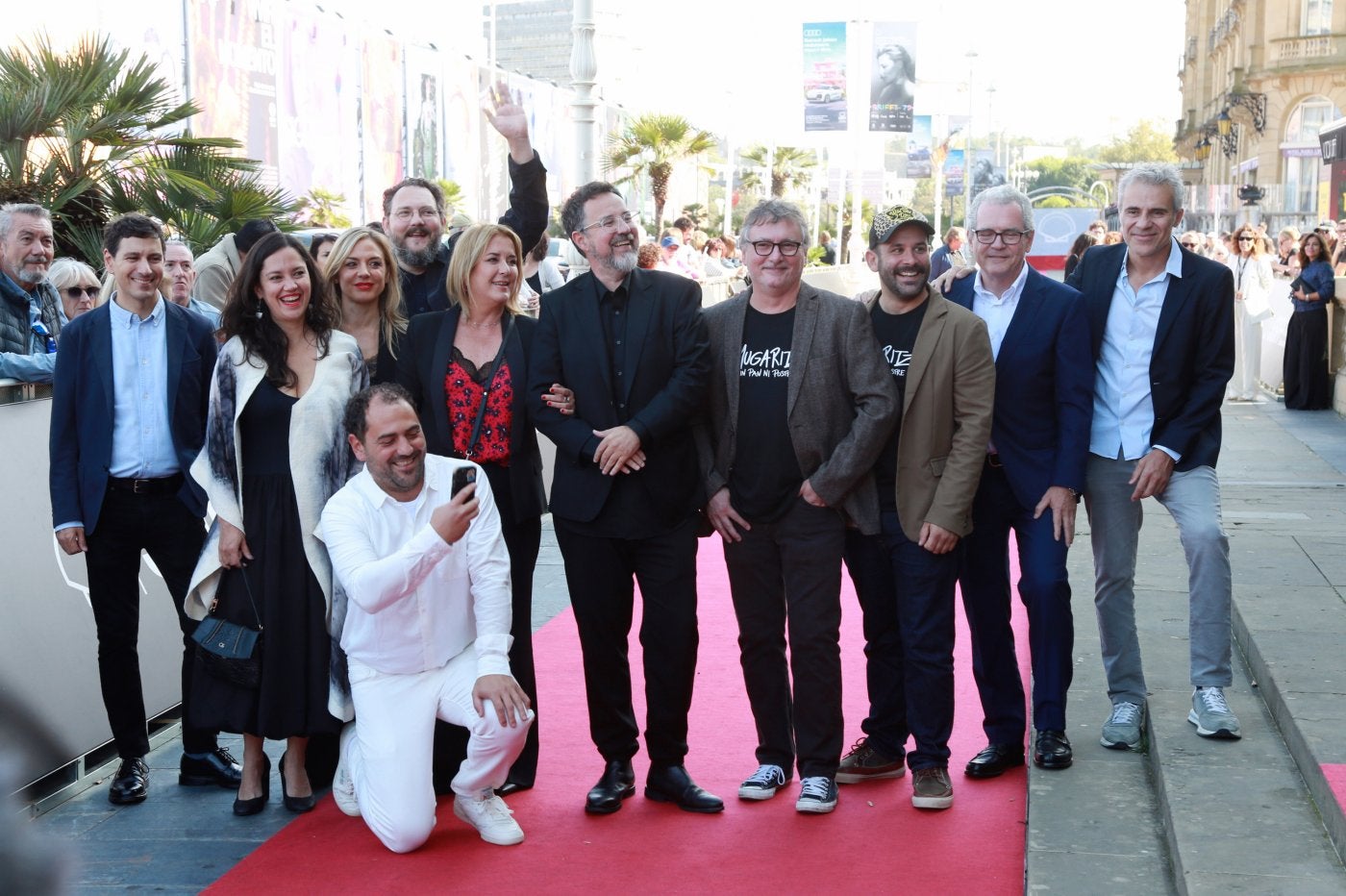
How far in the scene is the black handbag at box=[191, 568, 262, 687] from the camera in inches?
195

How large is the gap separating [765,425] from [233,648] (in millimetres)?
1909

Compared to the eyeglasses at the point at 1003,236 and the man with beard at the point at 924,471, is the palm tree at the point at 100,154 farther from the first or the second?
the eyeglasses at the point at 1003,236

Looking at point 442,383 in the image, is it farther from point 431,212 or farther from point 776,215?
point 776,215

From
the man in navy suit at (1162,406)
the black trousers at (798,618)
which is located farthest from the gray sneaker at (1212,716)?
the black trousers at (798,618)

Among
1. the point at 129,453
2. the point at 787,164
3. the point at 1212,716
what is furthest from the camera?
the point at 787,164

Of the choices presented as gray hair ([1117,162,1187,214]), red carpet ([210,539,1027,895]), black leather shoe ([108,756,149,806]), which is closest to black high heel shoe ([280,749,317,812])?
red carpet ([210,539,1027,895])

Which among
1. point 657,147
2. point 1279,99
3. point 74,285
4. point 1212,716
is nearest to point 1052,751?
point 1212,716

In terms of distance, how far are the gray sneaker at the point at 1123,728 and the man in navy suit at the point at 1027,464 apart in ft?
0.63

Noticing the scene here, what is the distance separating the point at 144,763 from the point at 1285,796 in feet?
12.6

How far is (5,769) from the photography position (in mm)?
1596

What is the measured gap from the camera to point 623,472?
482 centimetres

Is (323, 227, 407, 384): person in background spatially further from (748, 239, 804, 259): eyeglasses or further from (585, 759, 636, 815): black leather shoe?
(585, 759, 636, 815): black leather shoe

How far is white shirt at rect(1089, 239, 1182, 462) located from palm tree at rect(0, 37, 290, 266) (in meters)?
5.66

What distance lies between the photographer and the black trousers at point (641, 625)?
16.1ft
